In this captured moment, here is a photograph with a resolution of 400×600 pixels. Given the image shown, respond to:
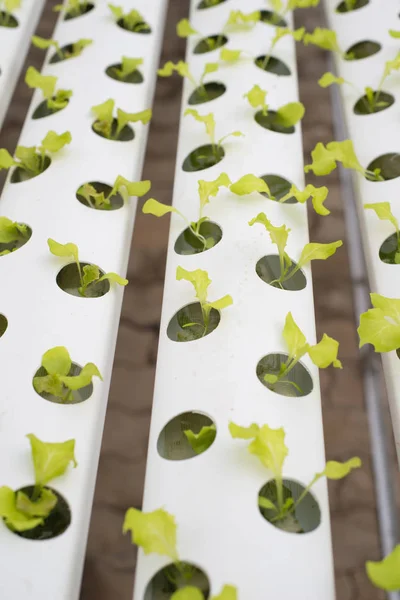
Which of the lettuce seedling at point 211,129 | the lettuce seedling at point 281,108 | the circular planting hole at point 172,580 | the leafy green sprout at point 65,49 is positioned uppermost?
the leafy green sprout at point 65,49

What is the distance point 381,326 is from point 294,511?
18cm

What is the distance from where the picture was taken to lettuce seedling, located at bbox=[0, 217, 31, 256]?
0.70m

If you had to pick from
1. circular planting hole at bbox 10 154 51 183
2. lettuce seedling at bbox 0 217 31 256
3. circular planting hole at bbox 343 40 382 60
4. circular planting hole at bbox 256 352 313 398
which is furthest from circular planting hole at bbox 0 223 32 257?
circular planting hole at bbox 343 40 382 60

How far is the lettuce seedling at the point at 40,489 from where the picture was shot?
500mm

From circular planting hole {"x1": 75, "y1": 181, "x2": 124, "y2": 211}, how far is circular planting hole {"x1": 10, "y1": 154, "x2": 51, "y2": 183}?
0.07 m

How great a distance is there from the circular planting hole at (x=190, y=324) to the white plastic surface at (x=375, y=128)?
0.58 ft

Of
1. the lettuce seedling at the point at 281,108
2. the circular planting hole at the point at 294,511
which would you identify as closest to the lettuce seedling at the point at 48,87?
the lettuce seedling at the point at 281,108

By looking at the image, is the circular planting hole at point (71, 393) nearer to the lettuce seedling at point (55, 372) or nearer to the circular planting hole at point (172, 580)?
the lettuce seedling at point (55, 372)

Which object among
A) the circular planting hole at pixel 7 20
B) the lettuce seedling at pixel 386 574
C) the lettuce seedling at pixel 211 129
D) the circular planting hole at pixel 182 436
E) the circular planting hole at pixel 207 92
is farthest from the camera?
the circular planting hole at pixel 7 20

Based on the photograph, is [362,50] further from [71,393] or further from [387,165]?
[71,393]

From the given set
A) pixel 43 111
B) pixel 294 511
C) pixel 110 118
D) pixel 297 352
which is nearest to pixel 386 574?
pixel 294 511

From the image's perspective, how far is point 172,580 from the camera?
502mm

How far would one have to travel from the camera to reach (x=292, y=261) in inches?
27.5

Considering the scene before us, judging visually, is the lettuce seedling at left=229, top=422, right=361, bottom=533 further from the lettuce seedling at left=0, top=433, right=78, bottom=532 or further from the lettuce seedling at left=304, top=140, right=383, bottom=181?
the lettuce seedling at left=304, top=140, right=383, bottom=181
